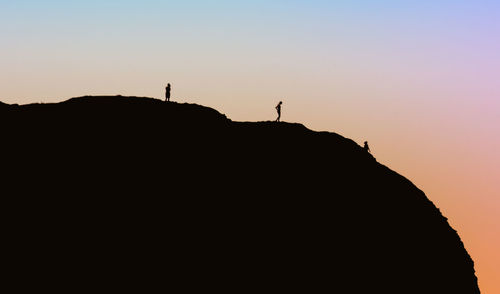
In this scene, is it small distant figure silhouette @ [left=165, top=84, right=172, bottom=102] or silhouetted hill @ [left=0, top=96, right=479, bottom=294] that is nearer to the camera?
silhouetted hill @ [left=0, top=96, right=479, bottom=294]

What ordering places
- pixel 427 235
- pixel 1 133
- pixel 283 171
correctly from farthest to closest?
pixel 427 235
pixel 283 171
pixel 1 133

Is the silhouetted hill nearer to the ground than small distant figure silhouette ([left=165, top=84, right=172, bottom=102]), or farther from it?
nearer to the ground

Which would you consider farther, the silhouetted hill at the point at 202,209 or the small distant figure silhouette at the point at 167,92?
the small distant figure silhouette at the point at 167,92

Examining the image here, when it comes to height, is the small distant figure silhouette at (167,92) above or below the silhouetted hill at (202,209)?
above

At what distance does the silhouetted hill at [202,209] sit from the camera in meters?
57.1

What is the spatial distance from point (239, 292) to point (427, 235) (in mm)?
21179

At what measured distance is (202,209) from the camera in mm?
61281

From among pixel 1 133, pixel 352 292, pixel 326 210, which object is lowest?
pixel 352 292

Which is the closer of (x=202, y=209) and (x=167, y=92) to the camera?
(x=202, y=209)

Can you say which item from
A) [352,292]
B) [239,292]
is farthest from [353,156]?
[239,292]

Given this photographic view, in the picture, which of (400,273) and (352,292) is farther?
(400,273)

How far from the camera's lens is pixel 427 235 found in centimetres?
7288

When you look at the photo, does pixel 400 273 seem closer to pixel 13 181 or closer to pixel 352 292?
pixel 352 292

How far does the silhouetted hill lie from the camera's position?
57062 millimetres
